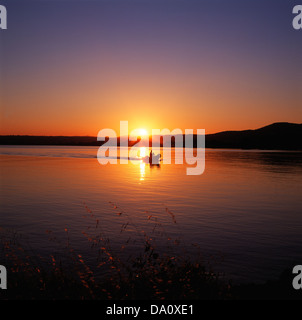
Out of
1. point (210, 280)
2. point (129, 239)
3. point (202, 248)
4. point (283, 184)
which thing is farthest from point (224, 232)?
point (283, 184)

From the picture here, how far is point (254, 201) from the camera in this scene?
2834cm

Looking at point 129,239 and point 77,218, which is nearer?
point 129,239

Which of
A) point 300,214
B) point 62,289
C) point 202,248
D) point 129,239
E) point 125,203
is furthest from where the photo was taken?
point 125,203

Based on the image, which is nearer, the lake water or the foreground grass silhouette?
the foreground grass silhouette

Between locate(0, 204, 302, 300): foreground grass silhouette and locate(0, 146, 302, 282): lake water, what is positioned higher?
locate(0, 204, 302, 300): foreground grass silhouette

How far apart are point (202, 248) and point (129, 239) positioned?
352 cm

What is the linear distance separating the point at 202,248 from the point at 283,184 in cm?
2832

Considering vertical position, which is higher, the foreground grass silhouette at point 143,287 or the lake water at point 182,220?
the foreground grass silhouette at point 143,287

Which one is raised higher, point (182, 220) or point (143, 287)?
point (143, 287)

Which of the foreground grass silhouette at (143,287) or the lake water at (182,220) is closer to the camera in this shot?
the foreground grass silhouette at (143,287)

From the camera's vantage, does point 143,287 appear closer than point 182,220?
Yes
